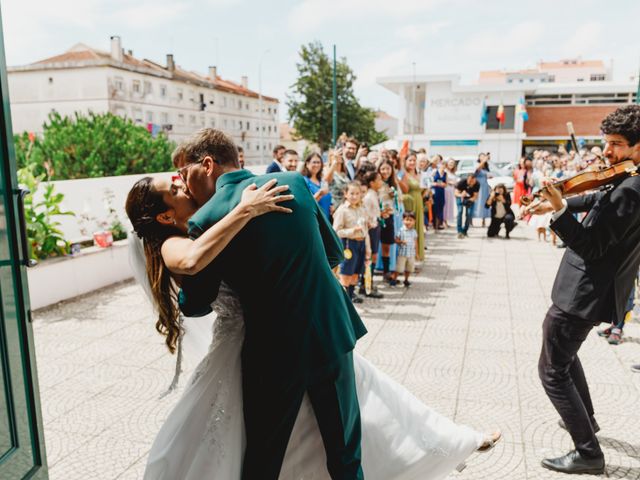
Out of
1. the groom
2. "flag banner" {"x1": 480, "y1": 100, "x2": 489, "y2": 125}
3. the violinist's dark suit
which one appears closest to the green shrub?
the groom

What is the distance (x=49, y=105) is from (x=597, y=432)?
62.8 meters

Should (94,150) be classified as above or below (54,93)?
below

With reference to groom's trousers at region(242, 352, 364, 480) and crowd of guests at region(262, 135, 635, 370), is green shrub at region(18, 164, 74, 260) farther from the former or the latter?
groom's trousers at region(242, 352, 364, 480)

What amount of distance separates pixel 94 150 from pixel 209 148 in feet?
42.4

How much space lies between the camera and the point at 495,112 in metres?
46.7

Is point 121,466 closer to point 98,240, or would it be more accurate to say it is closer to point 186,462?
point 186,462

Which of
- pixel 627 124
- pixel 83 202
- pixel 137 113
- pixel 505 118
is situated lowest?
pixel 83 202

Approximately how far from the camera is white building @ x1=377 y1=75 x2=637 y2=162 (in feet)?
153

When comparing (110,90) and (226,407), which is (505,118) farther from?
(226,407)

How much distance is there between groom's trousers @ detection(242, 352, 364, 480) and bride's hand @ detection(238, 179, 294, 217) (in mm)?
643

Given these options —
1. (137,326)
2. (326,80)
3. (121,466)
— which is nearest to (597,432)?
(121,466)

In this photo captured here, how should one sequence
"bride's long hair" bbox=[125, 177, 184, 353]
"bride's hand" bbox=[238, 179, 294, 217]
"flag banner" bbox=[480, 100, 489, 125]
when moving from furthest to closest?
"flag banner" bbox=[480, 100, 489, 125], "bride's long hair" bbox=[125, 177, 184, 353], "bride's hand" bbox=[238, 179, 294, 217]

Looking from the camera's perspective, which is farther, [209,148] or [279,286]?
[209,148]

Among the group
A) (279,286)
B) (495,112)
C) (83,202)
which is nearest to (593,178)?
(279,286)
